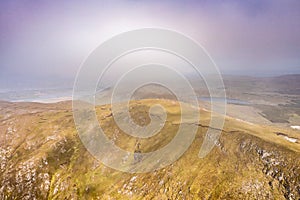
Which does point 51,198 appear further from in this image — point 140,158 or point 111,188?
point 140,158

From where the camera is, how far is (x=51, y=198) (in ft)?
267

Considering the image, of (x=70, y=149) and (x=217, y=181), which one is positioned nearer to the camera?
(x=217, y=181)

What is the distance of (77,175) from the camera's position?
290ft

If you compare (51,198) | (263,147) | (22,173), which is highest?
(263,147)

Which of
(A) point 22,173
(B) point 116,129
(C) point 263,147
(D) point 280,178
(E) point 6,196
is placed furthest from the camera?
(B) point 116,129

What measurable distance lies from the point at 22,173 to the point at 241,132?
85529mm


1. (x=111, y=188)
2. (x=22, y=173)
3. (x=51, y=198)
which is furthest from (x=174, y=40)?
(x=22, y=173)

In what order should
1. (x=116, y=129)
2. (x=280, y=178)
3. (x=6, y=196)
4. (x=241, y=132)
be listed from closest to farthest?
(x=280, y=178), (x=241, y=132), (x=6, y=196), (x=116, y=129)

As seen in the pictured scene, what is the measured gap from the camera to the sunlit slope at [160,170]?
60469 mm

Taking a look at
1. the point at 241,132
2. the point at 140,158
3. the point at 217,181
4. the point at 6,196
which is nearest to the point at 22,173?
the point at 6,196

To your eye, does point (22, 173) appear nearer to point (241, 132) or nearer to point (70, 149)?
point (70, 149)

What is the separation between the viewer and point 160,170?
76562 millimetres

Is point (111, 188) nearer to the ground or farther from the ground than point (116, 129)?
nearer to the ground

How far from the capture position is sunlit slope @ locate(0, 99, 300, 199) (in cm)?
6047
